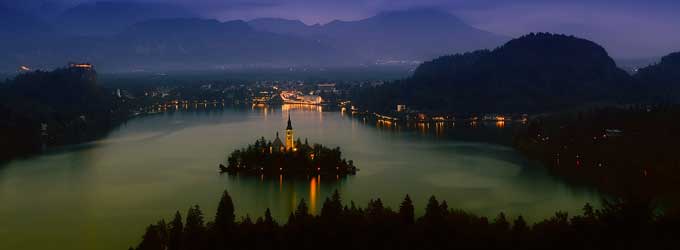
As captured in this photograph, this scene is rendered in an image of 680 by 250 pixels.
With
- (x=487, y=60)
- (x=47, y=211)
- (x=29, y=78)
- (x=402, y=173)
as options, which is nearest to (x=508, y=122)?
(x=402, y=173)

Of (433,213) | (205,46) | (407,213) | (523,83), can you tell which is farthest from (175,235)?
(205,46)

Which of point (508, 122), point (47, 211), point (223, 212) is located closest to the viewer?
point (223, 212)

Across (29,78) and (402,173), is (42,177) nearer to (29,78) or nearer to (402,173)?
(402,173)

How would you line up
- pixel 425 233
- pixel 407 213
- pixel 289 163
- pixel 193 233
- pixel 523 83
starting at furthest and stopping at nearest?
pixel 523 83 → pixel 289 163 → pixel 407 213 → pixel 193 233 → pixel 425 233

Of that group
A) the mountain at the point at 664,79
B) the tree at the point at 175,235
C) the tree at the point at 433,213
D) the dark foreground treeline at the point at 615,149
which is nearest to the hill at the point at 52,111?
the tree at the point at 175,235

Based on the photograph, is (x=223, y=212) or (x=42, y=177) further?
(x=42, y=177)

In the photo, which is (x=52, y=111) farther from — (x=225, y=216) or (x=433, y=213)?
(x=433, y=213)

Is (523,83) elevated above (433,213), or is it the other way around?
(523,83)
